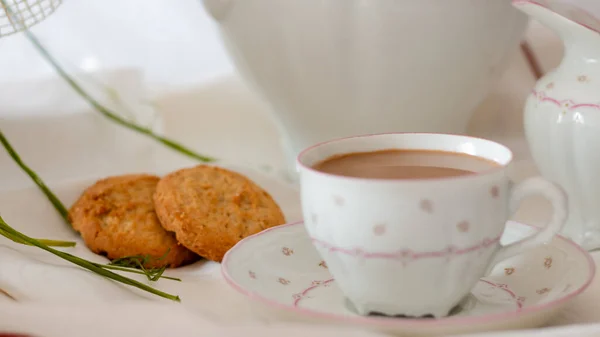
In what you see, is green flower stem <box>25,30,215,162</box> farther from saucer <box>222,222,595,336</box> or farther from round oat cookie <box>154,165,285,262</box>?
saucer <box>222,222,595,336</box>

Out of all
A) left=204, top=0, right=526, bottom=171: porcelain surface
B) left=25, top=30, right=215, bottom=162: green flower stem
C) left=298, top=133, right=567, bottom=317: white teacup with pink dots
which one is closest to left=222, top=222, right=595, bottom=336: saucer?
left=298, top=133, right=567, bottom=317: white teacup with pink dots

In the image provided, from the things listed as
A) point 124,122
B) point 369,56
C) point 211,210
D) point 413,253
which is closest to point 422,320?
point 413,253

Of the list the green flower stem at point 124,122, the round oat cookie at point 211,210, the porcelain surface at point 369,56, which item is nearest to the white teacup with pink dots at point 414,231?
the round oat cookie at point 211,210

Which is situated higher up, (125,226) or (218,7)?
(218,7)

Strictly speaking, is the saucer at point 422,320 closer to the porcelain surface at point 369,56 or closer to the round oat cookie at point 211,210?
the round oat cookie at point 211,210

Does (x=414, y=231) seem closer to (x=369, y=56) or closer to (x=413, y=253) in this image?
(x=413, y=253)

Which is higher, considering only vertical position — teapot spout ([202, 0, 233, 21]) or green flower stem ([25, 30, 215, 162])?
teapot spout ([202, 0, 233, 21])

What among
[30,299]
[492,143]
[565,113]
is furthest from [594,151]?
[30,299]
